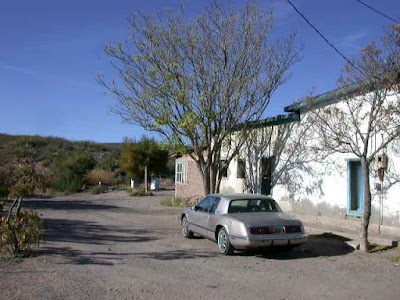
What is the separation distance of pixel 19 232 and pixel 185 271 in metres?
3.52

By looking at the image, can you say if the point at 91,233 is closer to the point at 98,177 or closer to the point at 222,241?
the point at 222,241

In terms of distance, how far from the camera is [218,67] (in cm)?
1694

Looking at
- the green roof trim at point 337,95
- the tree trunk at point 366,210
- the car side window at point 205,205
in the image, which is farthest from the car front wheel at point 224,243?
the green roof trim at point 337,95

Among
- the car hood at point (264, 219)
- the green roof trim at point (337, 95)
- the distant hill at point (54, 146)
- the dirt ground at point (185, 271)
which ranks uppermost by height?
the distant hill at point (54, 146)

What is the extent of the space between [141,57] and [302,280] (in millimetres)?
11290

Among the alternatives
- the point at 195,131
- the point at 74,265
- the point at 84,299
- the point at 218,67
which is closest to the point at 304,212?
the point at 195,131

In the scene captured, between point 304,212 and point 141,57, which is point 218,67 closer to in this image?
point 141,57

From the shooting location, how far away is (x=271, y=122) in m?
18.1

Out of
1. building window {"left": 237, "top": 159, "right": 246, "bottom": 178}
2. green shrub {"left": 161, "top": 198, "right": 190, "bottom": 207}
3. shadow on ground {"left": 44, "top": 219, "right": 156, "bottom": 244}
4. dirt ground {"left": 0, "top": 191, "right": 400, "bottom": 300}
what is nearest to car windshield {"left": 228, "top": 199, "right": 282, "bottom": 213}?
dirt ground {"left": 0, "top": 191, "right": 400, "bottom": 300}

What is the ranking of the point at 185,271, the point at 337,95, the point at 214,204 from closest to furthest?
the point at 185,271
the point at 214,204
the point at 337,95

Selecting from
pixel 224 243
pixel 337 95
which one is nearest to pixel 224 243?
pixel 224 243

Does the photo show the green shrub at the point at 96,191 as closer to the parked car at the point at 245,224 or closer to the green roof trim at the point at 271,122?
the green roof trim at the point at 271,122

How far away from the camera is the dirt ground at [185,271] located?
23.2 feet

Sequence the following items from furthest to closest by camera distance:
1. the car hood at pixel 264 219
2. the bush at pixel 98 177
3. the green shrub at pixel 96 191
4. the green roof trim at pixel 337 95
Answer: the bush at pixel 98 177
the green shrub at pixel 96 191
the green roof trim at pixel 337 95
the car hood at pixel 264 219
